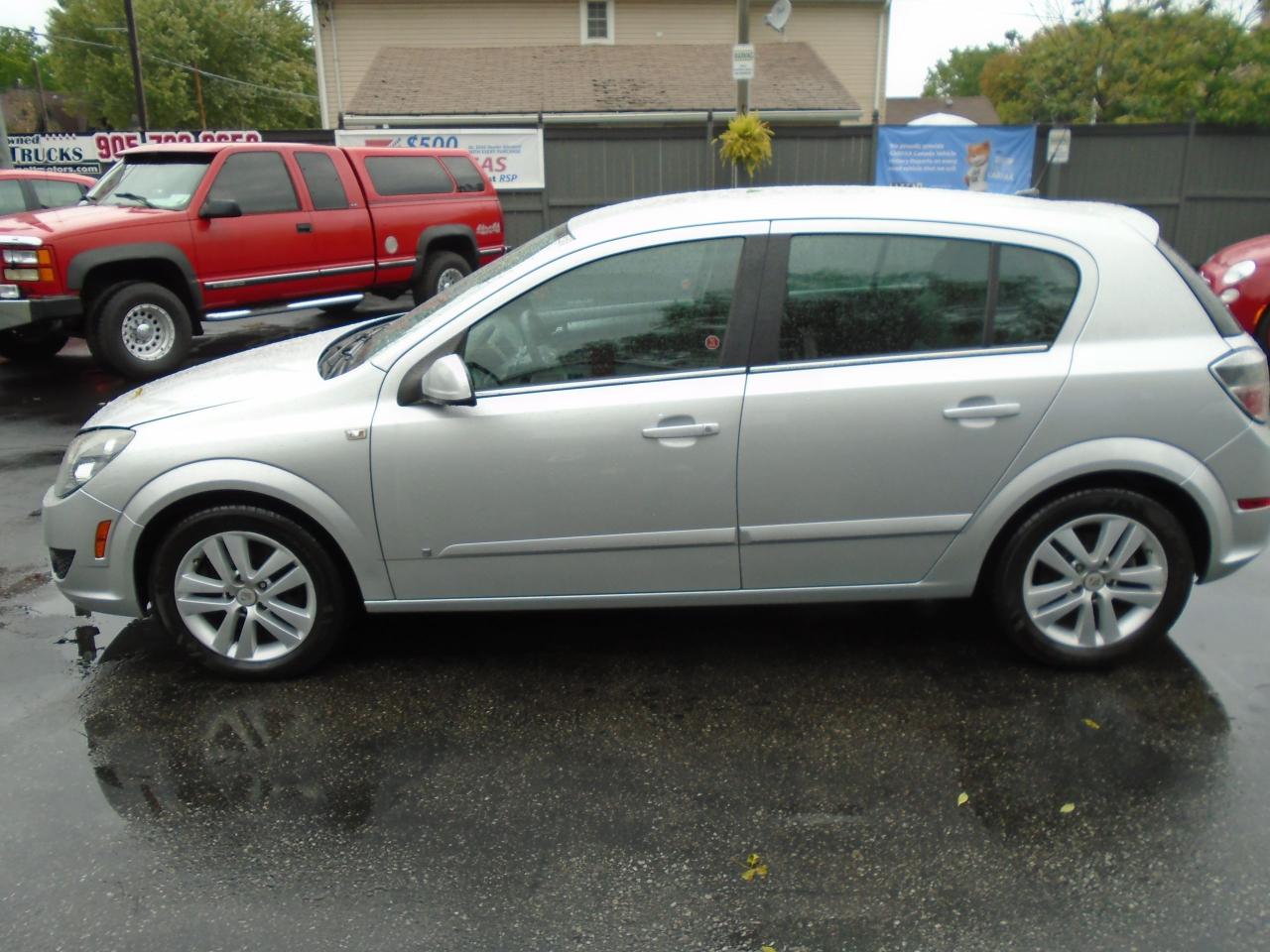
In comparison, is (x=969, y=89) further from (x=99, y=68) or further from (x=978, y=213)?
(x=978, y=213)

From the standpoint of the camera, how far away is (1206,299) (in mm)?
3740

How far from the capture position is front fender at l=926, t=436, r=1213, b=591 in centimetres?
359

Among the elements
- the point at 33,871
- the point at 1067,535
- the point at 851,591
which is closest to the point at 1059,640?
the point at 1067,535

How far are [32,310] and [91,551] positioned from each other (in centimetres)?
592

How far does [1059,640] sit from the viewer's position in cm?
380

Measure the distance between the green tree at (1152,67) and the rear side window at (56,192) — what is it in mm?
16211

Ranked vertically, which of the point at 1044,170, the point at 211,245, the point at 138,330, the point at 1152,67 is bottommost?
the point at 138,330

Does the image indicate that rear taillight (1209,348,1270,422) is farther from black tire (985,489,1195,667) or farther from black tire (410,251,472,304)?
black tire (410,251,472,304)

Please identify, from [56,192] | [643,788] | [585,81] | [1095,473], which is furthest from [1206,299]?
[585,81]

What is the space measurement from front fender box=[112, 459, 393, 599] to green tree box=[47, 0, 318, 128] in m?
48.0

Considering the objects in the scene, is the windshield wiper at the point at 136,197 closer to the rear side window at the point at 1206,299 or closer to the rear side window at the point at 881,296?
the rear side window at the point at 881,296

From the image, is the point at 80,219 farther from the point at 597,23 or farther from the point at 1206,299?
the point at 597,23

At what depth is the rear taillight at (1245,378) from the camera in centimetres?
360

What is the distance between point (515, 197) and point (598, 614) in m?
13.0
